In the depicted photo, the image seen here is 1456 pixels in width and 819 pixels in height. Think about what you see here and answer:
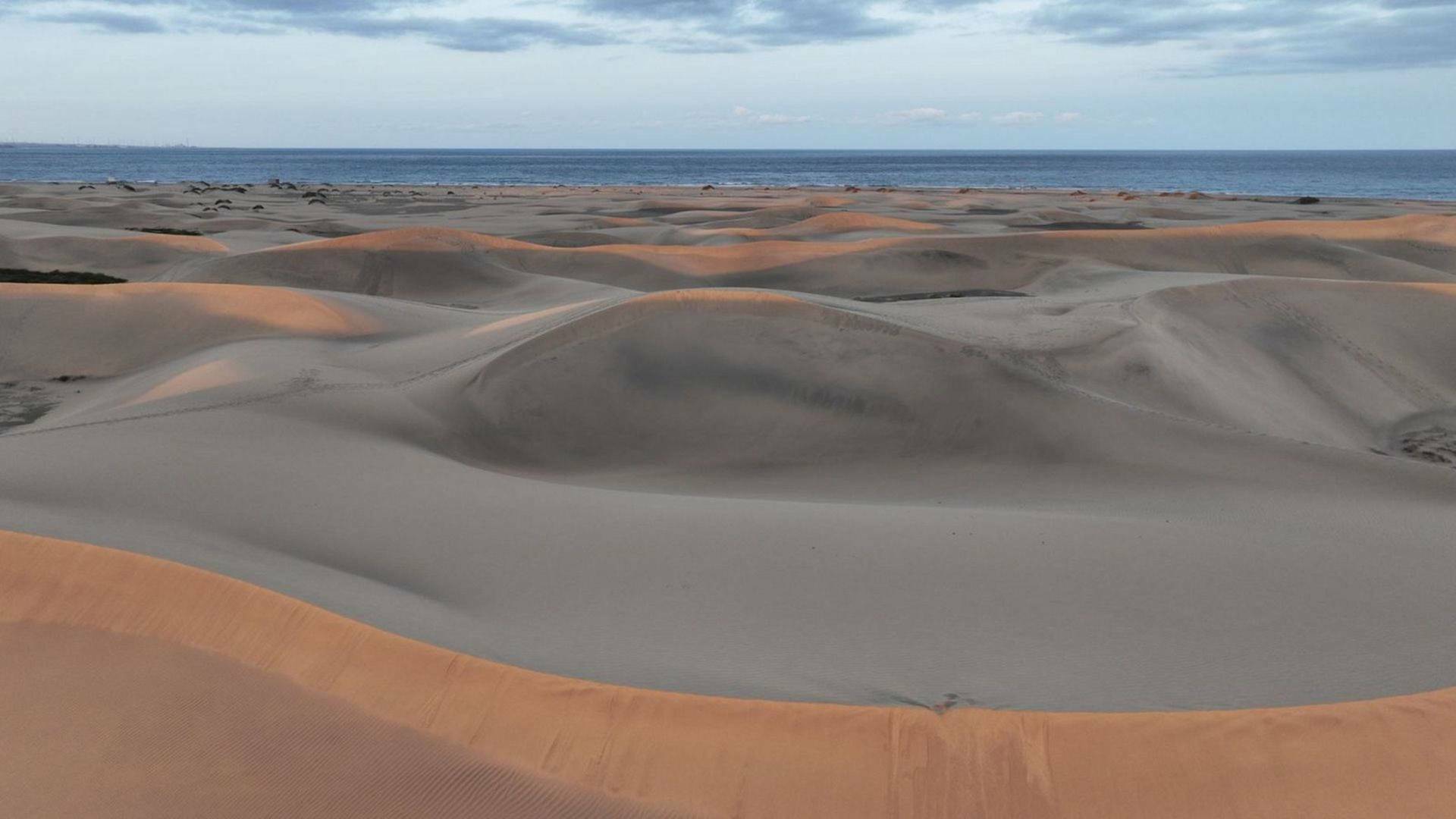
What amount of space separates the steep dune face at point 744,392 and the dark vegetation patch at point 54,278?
11.5 meters

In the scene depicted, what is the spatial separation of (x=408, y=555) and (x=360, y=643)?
4.05ft

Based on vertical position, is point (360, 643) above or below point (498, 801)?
above

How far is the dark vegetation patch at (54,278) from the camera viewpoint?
16766 millimetres

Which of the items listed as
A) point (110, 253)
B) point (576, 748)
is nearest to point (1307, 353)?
point (576, 748)

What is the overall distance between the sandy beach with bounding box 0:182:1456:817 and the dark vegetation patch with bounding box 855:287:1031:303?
202 inches

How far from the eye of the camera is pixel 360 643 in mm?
3654

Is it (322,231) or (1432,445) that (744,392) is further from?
(322,231)

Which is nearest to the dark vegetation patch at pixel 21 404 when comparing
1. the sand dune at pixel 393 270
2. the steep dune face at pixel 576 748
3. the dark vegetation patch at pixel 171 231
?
the sand dune at pixel 393 270

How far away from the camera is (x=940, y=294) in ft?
60.0

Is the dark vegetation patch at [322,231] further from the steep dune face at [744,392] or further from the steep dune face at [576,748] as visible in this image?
the steep dune face at [576,748]

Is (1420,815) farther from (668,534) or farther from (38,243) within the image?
(38,243)

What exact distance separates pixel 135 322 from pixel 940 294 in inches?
520

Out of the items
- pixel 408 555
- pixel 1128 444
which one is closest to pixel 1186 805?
pixel 408 555

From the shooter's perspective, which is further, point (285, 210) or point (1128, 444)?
point (285, 210)
